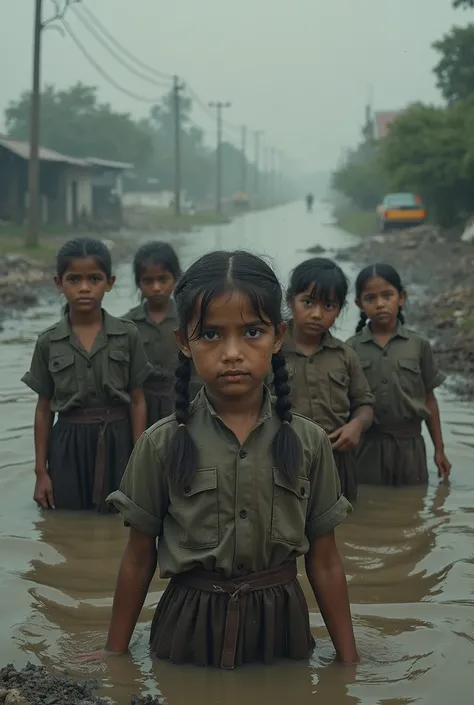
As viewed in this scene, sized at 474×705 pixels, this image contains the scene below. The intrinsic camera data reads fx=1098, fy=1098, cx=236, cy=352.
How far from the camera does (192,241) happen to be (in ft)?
118

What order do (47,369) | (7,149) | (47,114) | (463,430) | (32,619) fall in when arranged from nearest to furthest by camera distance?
(32,619)
(47,369)
(463,430)
(7,149)
(47,114)

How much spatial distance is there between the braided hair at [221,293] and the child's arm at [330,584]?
267 millimetres

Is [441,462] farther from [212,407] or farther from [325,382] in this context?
[212,407]

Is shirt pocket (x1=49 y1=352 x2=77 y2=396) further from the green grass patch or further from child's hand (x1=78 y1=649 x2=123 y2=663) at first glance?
the green grass patch

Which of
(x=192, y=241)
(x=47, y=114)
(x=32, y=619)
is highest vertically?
(x=47, y=114)

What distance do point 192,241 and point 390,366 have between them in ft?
98.7

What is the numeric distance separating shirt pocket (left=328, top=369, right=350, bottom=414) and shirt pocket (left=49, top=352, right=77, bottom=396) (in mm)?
1316

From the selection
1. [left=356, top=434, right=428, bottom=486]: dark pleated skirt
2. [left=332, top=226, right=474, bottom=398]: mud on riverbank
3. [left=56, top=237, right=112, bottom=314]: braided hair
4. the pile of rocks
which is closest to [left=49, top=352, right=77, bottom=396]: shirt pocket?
[left=56, top=237, right=112, bottom=314]: braided hair

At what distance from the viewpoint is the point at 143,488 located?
318cm

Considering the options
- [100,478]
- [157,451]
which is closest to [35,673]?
[157,451]

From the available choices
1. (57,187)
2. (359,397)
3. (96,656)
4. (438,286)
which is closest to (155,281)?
(359,397)

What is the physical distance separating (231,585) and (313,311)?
247cm

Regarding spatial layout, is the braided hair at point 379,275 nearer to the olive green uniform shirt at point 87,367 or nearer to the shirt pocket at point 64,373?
the olive green uniform shirt at point 87,367

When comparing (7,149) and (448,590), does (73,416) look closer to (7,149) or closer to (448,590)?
(448,590)
